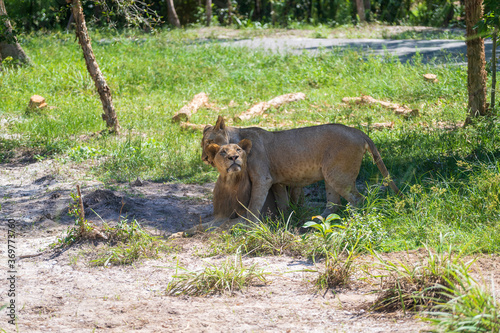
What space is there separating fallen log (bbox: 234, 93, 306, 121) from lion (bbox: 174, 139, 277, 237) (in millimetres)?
4935

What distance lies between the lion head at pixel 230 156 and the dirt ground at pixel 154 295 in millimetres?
906

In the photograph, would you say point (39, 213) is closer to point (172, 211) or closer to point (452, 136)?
point (172, 211)

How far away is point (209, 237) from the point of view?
251 inches

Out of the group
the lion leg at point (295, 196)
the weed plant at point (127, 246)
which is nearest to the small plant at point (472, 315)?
the weed plant at point (127, 246)

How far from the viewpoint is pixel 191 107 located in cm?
1276

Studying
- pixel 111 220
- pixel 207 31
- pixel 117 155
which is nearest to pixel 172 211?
pixel 111 220

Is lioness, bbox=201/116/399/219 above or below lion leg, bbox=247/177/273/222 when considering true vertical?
above

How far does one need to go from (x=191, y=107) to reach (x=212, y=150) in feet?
20.9

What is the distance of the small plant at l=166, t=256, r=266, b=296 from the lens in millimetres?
4844

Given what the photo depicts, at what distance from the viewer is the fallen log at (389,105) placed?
1131 cm

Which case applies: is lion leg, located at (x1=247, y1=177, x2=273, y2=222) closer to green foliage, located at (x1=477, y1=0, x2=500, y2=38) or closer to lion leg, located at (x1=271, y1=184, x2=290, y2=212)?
lion leg, located at (x1=271, y1=184, x2=290, y2=212)

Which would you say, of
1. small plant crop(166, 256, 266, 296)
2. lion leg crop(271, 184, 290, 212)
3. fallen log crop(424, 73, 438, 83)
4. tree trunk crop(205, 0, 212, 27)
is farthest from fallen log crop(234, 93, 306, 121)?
tree trunk crop(205, 0, 212, 27)

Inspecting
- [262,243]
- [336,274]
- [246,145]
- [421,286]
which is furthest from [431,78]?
[421,286]

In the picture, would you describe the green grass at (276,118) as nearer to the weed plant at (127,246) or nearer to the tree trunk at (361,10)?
the weed plant at (127,246)
